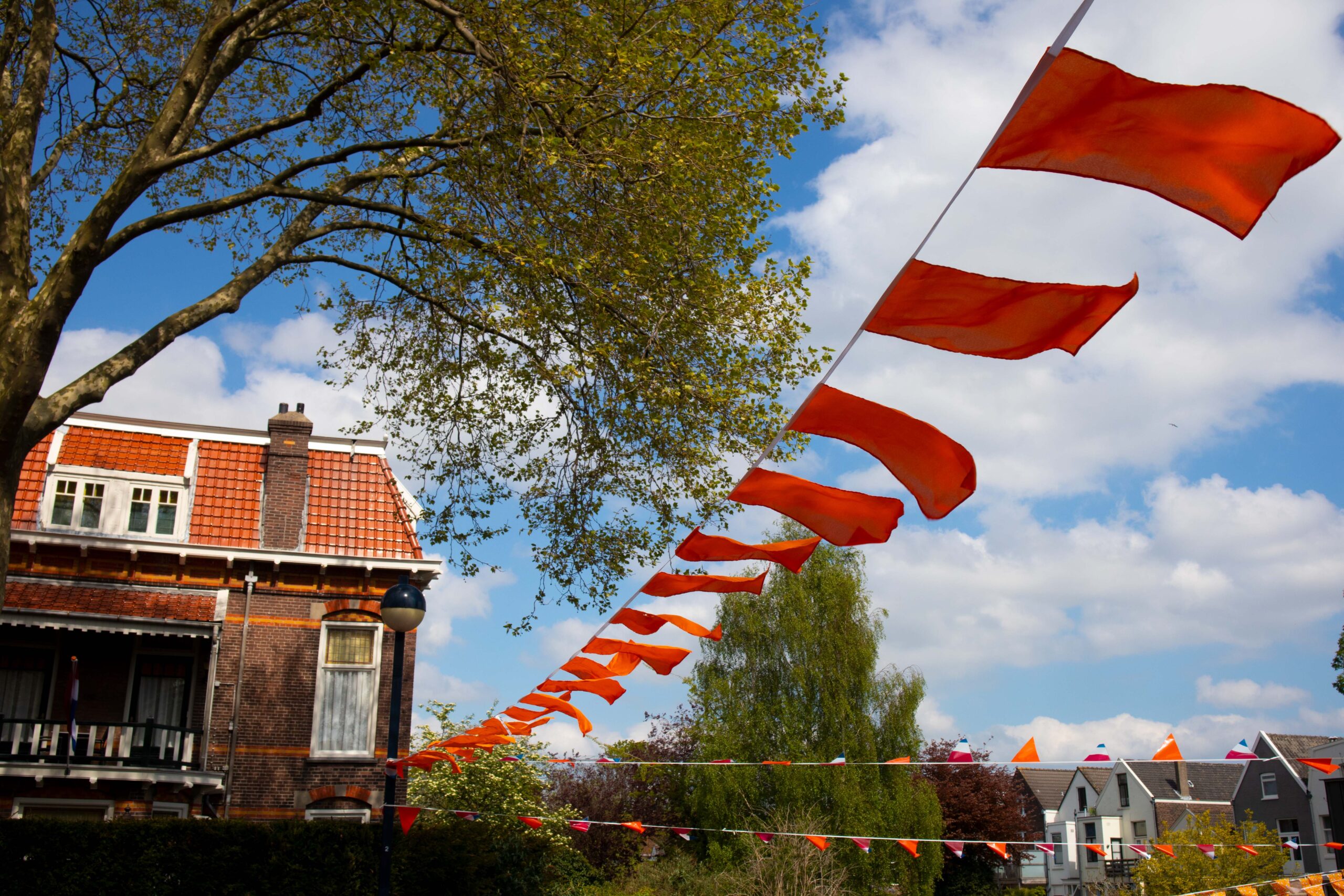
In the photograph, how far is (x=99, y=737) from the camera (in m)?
16.8

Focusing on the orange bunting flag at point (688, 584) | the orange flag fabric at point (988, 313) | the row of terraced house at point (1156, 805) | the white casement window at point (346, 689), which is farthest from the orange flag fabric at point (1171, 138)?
the row of terraced house at point (1156, 805)

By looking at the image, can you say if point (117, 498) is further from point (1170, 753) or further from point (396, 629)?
point (1170, 753)

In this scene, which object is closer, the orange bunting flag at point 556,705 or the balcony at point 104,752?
the orange bunting flag at point 556,705

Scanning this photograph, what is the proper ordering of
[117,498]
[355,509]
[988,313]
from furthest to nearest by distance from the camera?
[355,509] < [117,498] < [988,313]

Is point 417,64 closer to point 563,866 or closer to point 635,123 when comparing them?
point 635,123

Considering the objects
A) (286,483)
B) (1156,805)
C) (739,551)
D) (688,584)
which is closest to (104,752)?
(286,483)

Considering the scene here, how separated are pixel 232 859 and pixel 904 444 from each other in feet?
36.6

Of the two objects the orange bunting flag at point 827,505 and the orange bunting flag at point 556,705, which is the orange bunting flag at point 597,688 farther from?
the orange bunting flag at point 827,505

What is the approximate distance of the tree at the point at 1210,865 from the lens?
63.6ft

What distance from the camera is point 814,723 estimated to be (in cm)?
2528

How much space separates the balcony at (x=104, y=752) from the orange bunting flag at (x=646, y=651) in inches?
430

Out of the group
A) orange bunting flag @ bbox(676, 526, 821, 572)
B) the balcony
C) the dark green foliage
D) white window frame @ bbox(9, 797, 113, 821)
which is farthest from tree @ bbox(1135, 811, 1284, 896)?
white window frame @ bbox(9, 797, 113, 821)

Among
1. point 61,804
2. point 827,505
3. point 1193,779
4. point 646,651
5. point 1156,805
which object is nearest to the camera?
point 827,505

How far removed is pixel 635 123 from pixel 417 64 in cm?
248
